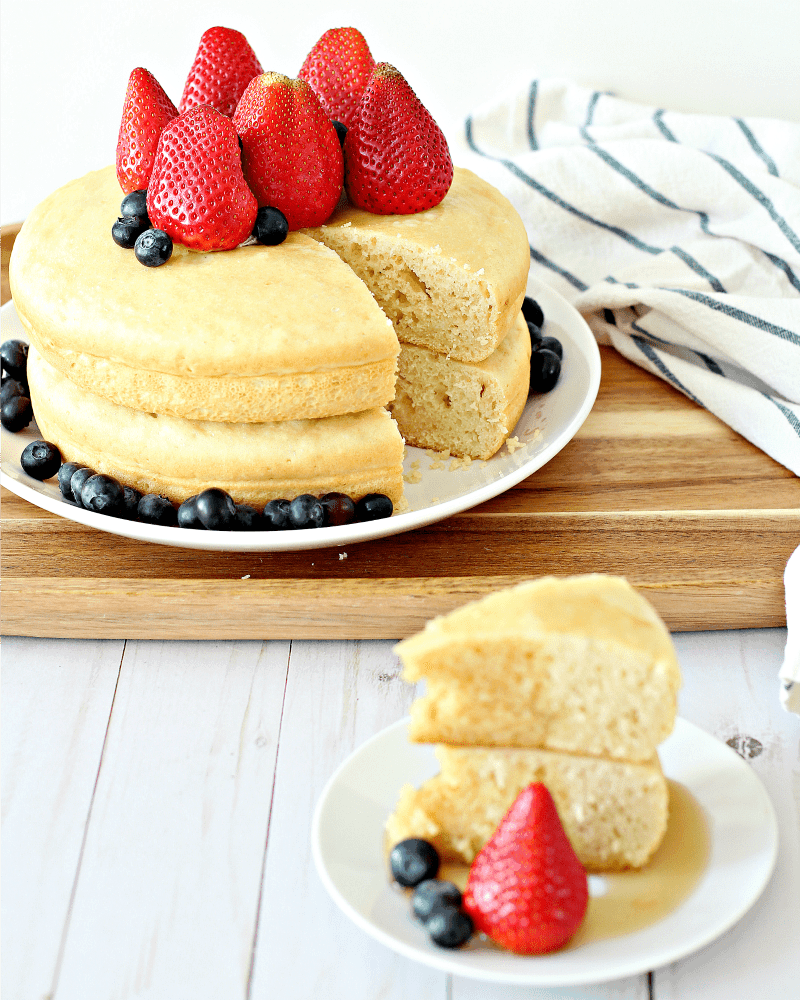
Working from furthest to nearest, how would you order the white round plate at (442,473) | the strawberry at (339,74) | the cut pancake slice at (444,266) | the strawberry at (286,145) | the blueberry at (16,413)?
the strawberry at (339,74) < the blueberry at (16,413) < the cut pancake slice at (444,266) < the strawberry at (286,145) < the white round plate at (442,473)

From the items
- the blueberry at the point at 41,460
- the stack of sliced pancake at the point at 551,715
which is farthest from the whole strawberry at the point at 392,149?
the stack of sliced pancake at the point at 551,715

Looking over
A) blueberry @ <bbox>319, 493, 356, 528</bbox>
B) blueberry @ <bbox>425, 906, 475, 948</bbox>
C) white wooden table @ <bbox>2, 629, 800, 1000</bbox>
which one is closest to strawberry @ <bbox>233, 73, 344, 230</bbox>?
blueberry @ <bbox>319, 493, 356, 528</bbox>

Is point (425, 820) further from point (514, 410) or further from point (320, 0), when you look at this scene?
point (320, 0)

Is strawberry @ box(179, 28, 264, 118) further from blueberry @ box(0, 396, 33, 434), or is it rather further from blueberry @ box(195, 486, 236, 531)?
blueberry @ box(195, 486, 236, 531)

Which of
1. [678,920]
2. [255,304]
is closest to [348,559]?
[255,304]

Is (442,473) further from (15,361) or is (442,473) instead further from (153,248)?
Answer: (15,361)

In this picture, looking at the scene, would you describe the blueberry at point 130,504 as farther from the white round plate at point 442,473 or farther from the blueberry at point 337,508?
the blueberry at point 337,508
